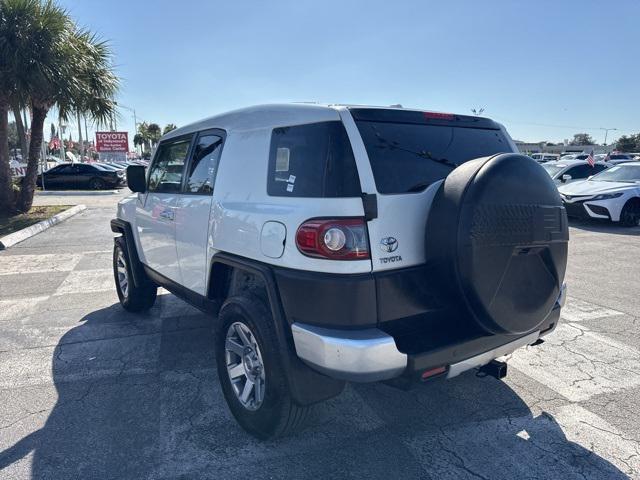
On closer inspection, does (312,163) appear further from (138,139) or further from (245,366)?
(138,139)

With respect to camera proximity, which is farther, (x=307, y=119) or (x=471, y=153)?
(x=471, y=153)

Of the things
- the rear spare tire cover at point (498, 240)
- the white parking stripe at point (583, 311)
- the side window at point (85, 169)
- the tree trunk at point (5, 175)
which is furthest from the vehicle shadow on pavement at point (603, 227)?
the side window at point (85, 169)

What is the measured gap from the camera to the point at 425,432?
2.82 meters

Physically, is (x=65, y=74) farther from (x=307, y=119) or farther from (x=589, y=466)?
(x=589, y=466)

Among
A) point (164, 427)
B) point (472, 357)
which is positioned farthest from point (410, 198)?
point (164, 427)

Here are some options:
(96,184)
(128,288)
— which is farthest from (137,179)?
(96,184)

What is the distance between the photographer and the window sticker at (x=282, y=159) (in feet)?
8.43

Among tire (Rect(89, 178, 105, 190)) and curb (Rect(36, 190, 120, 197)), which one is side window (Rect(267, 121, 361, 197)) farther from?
tire (Rect(89, 178, 105, 190))

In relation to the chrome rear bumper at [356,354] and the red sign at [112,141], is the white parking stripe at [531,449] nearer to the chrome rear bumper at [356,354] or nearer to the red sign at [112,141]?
the chrome rear bumper at [356,354]

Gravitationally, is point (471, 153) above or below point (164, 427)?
above

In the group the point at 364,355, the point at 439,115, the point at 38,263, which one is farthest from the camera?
the point at 38,263

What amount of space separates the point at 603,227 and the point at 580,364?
359 inches

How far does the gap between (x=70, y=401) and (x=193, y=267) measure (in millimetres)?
1280

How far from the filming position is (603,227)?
1127 cm
